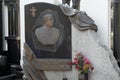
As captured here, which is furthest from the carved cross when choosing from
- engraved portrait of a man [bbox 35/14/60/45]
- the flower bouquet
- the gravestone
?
the flower bouquet

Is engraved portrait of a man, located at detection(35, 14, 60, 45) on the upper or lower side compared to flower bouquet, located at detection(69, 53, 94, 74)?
upper

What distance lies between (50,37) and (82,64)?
82 centimetres

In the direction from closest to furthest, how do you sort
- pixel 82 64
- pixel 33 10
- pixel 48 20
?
1. pixel 82 64
2. pixel 48 20
3. pixel 33 10

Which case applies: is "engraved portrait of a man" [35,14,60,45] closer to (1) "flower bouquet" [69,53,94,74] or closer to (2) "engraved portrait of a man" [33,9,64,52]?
(2) "engraved portrait of a man" [33,9,64,52]

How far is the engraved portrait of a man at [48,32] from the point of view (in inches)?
259

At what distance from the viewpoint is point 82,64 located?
6.38 meters

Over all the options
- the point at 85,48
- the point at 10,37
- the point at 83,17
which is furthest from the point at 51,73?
the point at 10,37

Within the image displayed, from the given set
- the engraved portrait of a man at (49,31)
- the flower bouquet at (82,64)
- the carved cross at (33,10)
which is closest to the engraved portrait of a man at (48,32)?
the engraved portrait of a man at (49,31)

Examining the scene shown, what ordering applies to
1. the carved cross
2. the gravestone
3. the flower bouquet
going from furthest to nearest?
the carved cross < the gravestone < the flower bouquet

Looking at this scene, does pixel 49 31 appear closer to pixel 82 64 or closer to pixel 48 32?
pixel 48 32

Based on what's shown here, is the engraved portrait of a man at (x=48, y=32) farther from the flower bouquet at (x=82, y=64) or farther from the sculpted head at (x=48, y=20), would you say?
the flower bouquet at (x=82, y=64)

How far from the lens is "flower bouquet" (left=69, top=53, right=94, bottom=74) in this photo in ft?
20.6

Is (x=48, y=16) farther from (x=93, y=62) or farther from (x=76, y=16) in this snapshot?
(x=93, y=62)

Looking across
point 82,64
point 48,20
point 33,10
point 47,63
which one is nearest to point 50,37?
point 48,20
